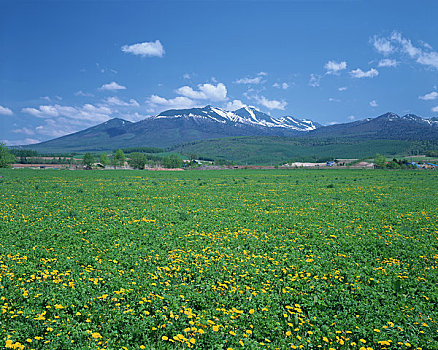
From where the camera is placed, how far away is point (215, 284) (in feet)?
25.2

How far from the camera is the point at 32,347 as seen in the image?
5000mm

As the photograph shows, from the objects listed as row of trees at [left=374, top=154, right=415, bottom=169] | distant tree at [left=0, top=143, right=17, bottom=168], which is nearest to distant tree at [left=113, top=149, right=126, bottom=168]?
distant tree at [left=0, top=143, right=17, bottom=168]

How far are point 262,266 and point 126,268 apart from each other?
4439mm

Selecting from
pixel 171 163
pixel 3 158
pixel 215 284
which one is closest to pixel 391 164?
pixel 171 163

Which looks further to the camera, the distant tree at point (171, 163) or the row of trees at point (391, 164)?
the distant tree at point (171, 163)

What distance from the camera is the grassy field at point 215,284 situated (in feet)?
18.1

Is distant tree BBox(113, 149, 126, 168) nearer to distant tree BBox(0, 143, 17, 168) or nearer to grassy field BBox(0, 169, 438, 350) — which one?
distant tree BBox(0, 143, 17, 168)

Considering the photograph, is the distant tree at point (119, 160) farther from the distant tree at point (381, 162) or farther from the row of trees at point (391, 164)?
the row of trees at point (391, 164)

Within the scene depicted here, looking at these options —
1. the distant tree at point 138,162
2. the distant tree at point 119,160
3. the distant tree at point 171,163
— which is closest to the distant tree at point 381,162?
the distant tree at point 171,163

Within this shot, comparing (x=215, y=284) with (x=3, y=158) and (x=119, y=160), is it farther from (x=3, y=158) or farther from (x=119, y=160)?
(x=119, y=160)

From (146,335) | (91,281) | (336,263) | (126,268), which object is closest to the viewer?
(146,335)

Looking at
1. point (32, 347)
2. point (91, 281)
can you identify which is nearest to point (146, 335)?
point (32, 347)

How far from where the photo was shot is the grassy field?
5520 mm

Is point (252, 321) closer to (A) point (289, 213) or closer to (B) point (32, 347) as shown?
(B) point (32, 347)
